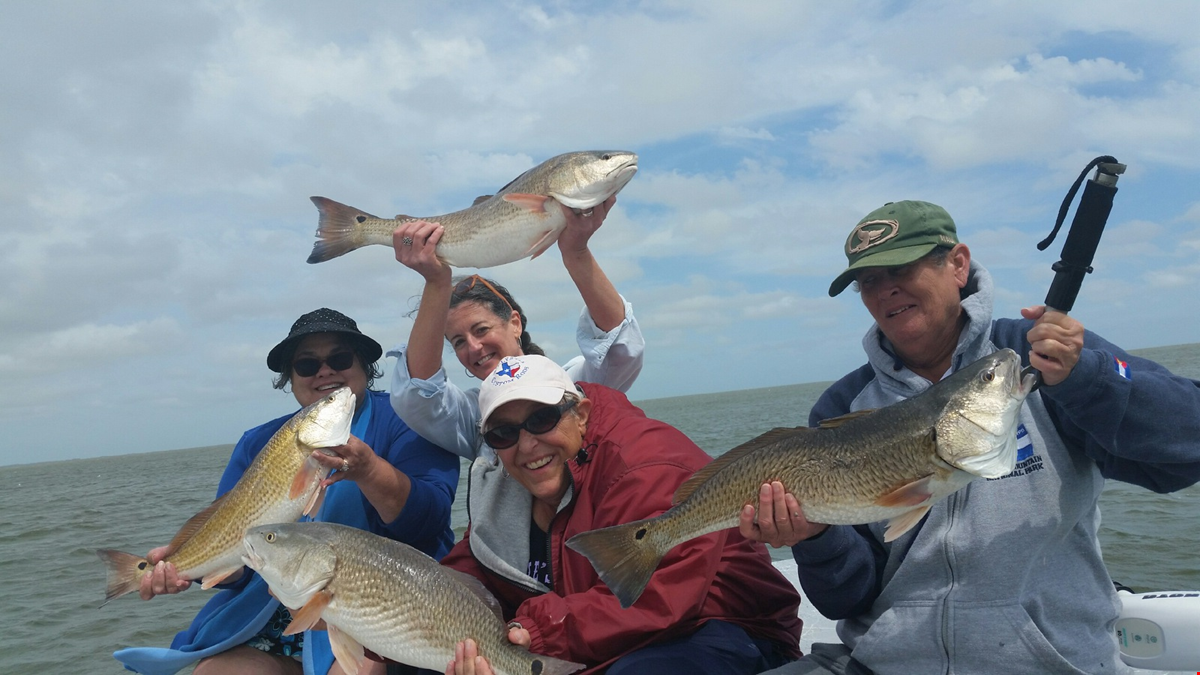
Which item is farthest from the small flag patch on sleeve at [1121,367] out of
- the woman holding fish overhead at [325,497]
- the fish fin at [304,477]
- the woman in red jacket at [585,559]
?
the fish fin at [304,477]

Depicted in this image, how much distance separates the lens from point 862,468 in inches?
111

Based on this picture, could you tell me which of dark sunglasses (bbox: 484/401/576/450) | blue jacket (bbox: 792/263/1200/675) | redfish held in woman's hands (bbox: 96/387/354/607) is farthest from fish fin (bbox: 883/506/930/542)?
redfish held in woman's hands (bbox: 96/387/354/607)

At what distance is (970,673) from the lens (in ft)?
9.90

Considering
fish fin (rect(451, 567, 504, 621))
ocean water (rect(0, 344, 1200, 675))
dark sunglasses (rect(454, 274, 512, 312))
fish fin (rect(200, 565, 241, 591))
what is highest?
dark sunglasses (rect(454, 274, 512, 312))

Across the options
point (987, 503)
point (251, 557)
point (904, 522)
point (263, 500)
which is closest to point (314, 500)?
point (263, 500)

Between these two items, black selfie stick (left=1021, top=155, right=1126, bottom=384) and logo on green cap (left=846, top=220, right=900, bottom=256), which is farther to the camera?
logo on green cap (left=846, top=220, right=900, bottom=256)

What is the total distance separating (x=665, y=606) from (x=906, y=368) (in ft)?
4.96

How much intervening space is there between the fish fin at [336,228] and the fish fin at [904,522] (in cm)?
308

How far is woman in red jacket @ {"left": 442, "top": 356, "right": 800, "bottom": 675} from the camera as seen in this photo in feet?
10.4

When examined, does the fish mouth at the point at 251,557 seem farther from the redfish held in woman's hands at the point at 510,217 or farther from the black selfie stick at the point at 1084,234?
the black selfie stick at the point at 1084,234

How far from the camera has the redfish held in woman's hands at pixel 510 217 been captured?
392 cm

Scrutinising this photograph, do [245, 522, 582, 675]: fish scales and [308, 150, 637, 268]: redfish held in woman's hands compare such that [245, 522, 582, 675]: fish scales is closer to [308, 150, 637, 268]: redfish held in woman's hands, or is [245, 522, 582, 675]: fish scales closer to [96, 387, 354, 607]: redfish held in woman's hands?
[96, 387, 354, 607]: redfish held in woman's hands

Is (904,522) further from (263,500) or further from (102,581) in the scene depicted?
(102,581)

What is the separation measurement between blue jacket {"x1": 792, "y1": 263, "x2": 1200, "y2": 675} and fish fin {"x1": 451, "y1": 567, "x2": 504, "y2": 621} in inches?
52.5
